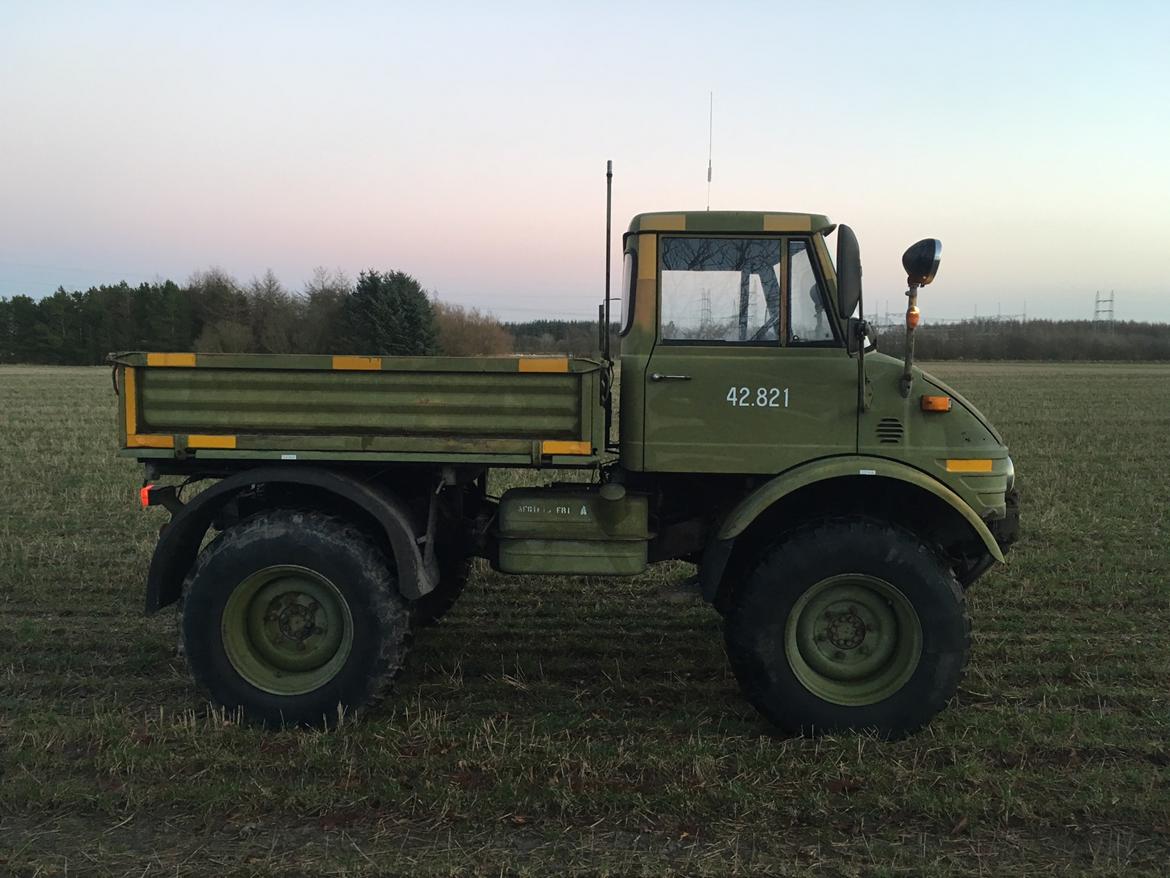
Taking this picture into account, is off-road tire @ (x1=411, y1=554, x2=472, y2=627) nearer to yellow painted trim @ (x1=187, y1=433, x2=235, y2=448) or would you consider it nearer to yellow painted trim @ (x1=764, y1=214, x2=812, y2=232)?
yellow painted trim @ (x1=187, y1=433, x2=235, y2=448)

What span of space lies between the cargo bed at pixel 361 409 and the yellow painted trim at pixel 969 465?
1.82m

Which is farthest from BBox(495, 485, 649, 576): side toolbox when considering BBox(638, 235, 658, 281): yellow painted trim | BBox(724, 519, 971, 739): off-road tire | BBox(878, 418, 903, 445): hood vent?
BBox(878, 418, 903, 445): hood vent

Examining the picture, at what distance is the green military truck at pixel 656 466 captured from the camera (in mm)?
4203

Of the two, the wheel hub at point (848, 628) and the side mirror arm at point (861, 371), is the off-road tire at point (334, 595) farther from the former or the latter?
the side mirror arm at point (861, 371)

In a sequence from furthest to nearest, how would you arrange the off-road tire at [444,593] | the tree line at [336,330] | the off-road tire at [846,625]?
1. the tree line at [336,330]
2. the off-road tire at [444,593]
3. the off-road tire at [846,625]

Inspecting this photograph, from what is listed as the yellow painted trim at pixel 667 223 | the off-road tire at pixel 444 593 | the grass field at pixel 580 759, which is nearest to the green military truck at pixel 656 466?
the yellow painted trim at pixel 667 223

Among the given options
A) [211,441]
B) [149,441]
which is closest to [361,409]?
[211,441]

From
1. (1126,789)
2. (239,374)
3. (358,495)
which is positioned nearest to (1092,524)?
→ (1126,789)

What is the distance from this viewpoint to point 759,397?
4.30 m

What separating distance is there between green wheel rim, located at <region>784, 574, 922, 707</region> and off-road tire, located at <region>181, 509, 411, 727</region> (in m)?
2.12

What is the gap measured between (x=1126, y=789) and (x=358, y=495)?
12.7ft

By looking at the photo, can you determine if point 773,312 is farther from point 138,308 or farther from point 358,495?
point 138,308

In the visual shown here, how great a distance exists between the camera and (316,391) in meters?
4.27

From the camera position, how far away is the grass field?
3240 millimetres
